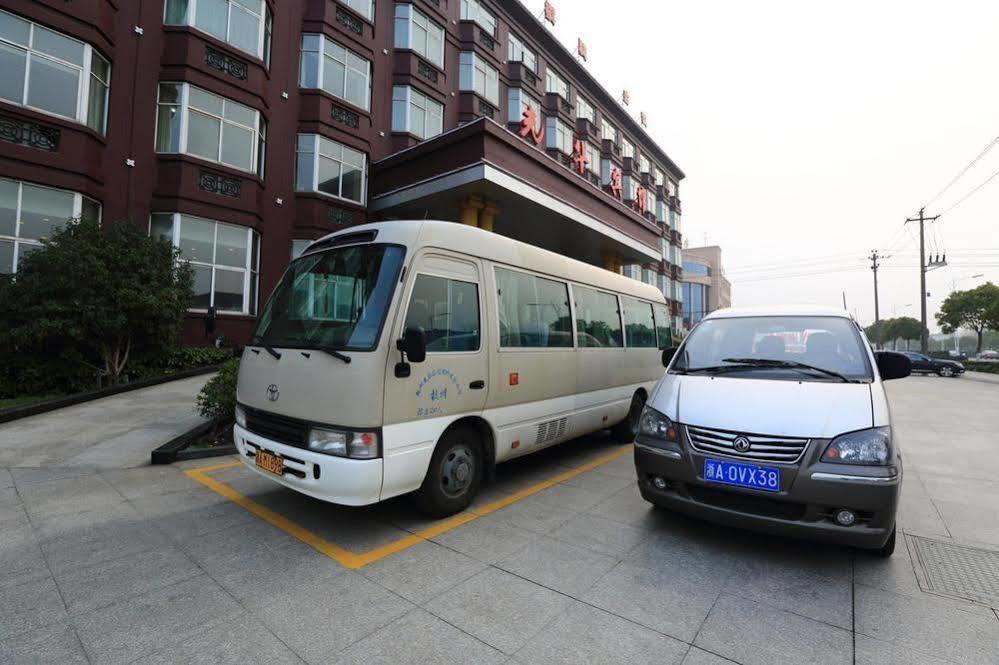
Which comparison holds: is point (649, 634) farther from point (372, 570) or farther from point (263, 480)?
point (263, 480)

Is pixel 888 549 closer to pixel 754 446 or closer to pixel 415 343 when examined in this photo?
pixel 754 446

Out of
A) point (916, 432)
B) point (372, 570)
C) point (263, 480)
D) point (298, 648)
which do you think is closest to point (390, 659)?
point (298, 648)

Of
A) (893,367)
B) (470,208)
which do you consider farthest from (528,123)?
(893,367)

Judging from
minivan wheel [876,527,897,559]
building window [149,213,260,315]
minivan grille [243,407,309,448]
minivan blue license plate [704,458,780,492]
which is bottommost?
minivan wheel [876,527,897,559]

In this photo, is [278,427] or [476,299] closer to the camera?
[278,427]

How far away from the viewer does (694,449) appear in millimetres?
3449

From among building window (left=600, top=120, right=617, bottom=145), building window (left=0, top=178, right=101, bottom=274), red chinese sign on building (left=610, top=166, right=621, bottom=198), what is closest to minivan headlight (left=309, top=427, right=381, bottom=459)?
building window (left=0, top=178, right=101, bottom=274)

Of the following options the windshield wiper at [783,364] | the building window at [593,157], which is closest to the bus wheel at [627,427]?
the windshield wiper at [783,364]

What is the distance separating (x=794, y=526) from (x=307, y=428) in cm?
344

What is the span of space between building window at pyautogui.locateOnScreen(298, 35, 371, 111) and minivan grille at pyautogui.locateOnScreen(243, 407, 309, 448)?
14.4m

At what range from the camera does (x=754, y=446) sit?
3219 mm

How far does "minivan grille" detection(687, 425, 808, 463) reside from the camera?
3127 millimetres

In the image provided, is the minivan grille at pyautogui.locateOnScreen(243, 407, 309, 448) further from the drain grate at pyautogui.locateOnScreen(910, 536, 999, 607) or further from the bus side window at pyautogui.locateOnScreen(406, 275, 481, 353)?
the drain grate at pyautogui.locateOnScreen(910, 536, 999, 607)

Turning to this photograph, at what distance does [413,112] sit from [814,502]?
1821 centimetres
